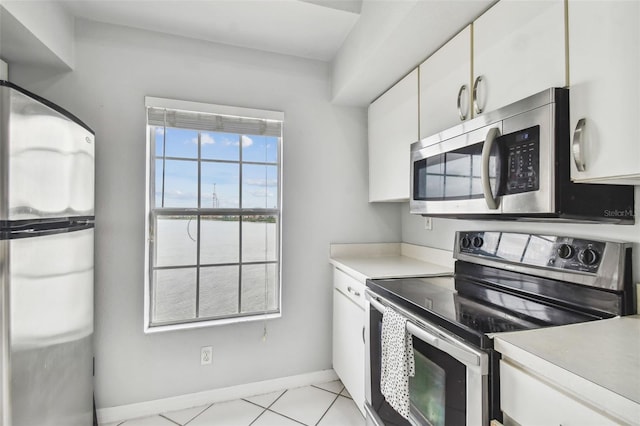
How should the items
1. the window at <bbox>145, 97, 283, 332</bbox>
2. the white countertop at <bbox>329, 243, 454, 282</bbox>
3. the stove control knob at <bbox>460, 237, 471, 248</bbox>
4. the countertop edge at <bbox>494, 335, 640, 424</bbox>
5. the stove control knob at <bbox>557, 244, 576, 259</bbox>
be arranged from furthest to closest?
the window at <bbox>145, 97, 283, 332</bbox>
the white countertop at <bbox>329, 243, 454, 282</bbox>
the stove control knob at <bbox>460, 237, 471, 248</bbox>
the stove control knob at <bbox>557, 244, 576, 259</bbox>
the countertop edge at <bbox>494, 335, 640, 424</bbox>

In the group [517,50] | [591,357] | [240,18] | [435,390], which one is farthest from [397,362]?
[240,18]

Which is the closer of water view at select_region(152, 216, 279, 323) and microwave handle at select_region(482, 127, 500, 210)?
microwave handle at select_region(482, 127, 500, 210)

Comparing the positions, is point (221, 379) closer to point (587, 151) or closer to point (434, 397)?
point (434, 397)

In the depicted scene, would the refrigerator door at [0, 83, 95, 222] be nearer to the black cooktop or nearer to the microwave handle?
the black cooktop

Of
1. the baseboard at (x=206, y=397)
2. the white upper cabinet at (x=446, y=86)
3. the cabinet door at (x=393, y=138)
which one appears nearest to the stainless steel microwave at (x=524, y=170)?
the white upper cabinet at (x=446, y=86)

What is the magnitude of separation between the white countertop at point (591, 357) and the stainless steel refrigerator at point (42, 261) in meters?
1.54

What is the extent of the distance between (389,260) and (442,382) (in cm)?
120

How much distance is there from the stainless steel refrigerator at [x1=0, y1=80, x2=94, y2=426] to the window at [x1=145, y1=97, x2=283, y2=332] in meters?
0.43

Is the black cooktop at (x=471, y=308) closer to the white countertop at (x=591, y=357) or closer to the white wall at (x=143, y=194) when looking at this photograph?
the white countertop at (x=591, y=357)

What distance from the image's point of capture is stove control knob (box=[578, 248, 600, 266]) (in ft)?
3.46

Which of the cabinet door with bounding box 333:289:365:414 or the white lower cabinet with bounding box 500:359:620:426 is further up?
the white lower cabinet with bounding box 500:359:620:426

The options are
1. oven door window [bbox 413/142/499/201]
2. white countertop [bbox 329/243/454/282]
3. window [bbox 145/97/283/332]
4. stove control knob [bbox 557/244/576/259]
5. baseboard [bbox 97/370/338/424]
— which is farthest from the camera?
window [bbox 145/97/283/332]

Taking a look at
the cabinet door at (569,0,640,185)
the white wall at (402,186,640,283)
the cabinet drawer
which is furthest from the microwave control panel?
the cabinet drawer

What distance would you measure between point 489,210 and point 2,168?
5.65ft
